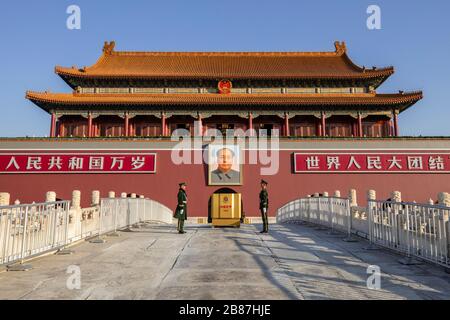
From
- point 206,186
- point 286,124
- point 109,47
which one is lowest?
point 206,186

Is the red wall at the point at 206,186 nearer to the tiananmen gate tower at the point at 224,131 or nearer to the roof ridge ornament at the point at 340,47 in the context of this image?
the tiananmen gate tower at the point at 224,131

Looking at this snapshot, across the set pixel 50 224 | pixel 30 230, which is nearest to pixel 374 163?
pixel 50 224

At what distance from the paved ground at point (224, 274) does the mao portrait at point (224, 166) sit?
1254cm

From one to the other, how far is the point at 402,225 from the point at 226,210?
655 centimetres

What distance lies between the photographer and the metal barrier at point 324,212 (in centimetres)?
1007

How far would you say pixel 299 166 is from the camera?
68.5 feet

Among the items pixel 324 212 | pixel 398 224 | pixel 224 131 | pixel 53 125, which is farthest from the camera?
pixel 224 131

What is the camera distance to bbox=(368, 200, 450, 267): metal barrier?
577 centimetres

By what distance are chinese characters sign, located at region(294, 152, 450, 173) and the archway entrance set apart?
931cm

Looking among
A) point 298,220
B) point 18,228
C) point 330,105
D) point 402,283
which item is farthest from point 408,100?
point 18,228

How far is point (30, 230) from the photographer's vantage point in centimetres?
653

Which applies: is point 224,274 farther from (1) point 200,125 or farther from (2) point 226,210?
(1) point 200,125

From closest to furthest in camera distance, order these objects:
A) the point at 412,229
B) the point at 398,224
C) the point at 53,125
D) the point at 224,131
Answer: the point at 412,229
the point at 398,224
the point at 53,125
the point at 224,131

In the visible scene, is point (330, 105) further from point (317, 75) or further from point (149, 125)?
point (149, 125)
